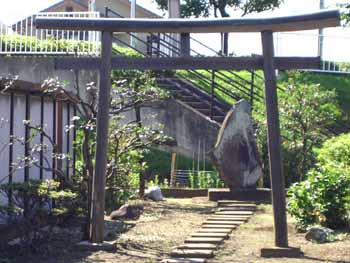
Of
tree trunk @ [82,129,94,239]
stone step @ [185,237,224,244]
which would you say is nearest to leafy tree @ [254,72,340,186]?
stone step @ [185,237,224,244]

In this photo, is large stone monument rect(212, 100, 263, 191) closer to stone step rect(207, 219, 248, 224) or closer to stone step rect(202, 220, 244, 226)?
stone step rect(207, 219, 248, 224)

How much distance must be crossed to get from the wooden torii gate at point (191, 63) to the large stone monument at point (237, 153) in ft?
20.6

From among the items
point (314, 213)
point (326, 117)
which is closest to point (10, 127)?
point (314, 213)

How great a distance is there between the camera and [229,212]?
14773mm

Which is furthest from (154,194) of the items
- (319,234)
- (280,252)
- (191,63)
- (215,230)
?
(280,252)

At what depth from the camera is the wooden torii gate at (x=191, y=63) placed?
10367mm

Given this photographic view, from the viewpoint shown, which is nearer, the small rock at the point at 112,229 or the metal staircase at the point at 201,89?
the small rock at the point at 112,229

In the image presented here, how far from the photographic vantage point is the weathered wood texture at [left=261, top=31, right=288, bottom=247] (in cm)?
1034

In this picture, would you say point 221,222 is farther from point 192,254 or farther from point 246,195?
point 246,195

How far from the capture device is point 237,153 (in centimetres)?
1705

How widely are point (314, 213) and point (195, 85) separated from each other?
13252 millimetres

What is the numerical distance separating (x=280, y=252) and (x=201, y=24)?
322 centimetres

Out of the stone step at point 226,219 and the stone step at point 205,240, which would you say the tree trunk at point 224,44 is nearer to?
the stone step at point 226,219

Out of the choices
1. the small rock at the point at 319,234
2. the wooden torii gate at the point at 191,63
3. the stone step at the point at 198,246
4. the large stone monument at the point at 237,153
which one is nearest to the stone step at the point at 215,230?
the stone step at the point at 198,246
